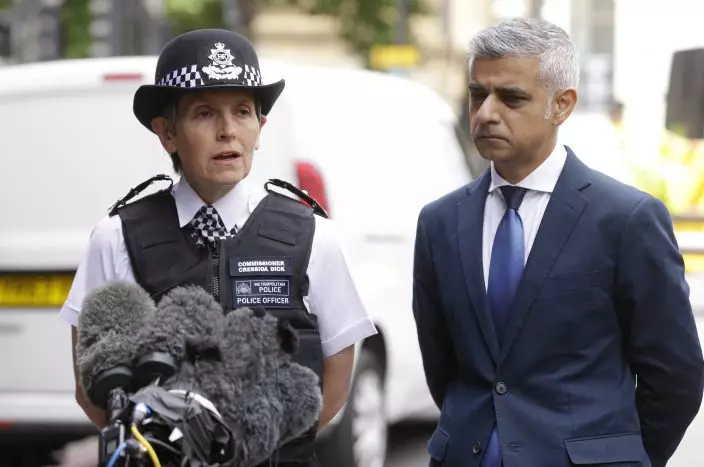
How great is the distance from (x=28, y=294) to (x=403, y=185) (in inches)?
80.8

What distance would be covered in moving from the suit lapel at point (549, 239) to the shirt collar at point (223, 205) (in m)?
0.64

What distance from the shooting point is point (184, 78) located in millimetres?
3121

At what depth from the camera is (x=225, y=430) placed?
242 cm

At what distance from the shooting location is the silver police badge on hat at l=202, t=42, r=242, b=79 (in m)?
3.10

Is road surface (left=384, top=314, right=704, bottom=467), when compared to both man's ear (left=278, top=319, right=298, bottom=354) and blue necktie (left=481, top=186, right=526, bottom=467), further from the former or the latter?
man's ear (left=278, top=319, right=298, bottom=354)

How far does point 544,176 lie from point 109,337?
1.35 m

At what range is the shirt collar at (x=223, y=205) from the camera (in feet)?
10.5

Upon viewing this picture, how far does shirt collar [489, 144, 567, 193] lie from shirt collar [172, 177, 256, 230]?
2.04ft

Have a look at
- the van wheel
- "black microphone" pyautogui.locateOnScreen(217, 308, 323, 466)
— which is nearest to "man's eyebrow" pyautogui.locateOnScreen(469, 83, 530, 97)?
"black microphone" pyautogui.locateOnScreen(217, 308, 323, 466)

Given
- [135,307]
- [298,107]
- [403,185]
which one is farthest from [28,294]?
[135,307]

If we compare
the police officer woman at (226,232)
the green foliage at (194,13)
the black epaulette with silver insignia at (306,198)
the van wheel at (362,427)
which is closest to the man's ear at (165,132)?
the police officer woman at (226,232)

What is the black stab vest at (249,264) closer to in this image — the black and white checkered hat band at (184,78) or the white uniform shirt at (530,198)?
the black and white checkered hat band at (184,78)

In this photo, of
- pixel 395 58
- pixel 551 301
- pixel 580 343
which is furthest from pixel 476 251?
pixel 395 58

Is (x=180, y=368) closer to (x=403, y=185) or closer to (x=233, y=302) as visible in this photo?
(x=233, y=302)
